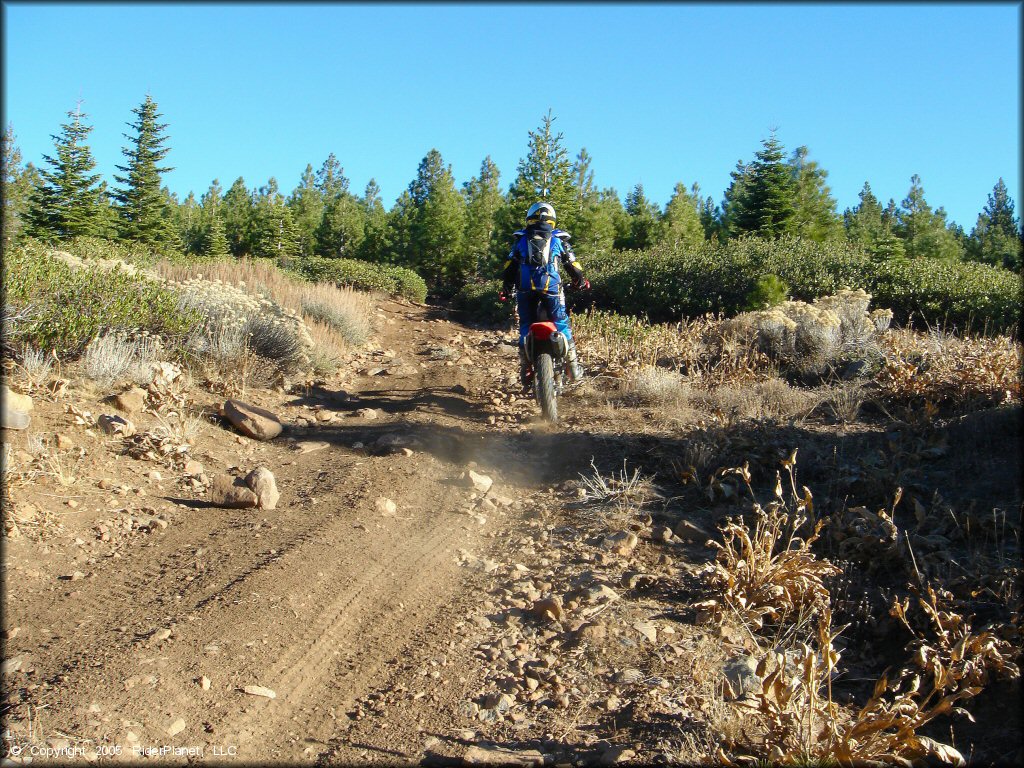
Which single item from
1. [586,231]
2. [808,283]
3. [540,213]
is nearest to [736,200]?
[586,231]

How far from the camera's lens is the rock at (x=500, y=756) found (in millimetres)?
2764

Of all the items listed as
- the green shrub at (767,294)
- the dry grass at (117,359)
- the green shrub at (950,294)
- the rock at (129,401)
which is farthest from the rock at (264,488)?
the green shrub at (950,294)

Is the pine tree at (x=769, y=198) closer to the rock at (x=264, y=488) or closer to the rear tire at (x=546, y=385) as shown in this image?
the rear tire at (x=546, y=385)

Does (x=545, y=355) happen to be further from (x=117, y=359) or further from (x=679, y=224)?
(x=679, y=224)

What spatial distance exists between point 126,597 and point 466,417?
426cm

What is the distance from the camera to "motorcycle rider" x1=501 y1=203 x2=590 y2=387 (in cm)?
714

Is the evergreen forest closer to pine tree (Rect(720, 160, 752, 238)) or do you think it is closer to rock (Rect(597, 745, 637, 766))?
pine tree (Rect(720, 160, 752, 238))

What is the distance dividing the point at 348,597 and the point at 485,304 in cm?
1491

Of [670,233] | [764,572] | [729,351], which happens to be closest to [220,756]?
[764,572]

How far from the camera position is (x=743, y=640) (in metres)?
3.66

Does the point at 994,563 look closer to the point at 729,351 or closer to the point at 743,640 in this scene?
the point at 743,640

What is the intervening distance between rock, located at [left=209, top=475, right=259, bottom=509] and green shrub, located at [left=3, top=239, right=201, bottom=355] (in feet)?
8.42

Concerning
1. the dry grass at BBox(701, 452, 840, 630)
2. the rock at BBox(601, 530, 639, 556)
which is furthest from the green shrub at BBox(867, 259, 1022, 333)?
the dry grass at BBox(701, 452, 840, 630)

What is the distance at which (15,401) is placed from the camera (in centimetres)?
550
